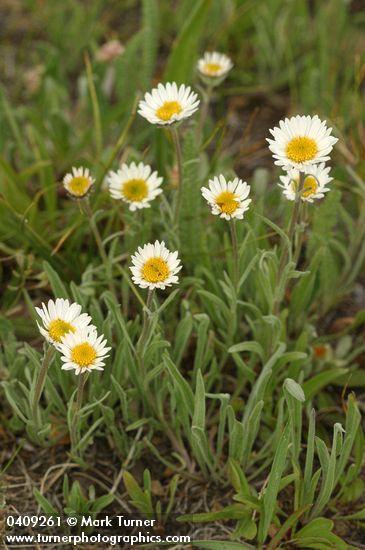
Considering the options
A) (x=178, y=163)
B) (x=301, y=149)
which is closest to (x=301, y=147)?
(x=301, y=149)

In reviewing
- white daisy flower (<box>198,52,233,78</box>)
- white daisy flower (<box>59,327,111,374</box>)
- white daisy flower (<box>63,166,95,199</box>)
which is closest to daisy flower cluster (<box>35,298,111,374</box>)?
white daisy flower (<box>59,327,111,374</box>)

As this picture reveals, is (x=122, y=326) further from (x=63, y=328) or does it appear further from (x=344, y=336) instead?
(x=344, y=336)

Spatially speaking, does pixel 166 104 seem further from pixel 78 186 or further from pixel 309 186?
pixel 309 186

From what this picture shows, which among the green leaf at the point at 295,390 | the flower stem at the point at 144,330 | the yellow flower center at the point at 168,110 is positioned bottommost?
the green leaf at the point at 295,390

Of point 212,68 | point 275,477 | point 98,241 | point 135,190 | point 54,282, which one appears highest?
point 212,68

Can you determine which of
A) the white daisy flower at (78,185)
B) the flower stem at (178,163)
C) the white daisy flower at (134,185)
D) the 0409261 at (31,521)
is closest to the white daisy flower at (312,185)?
the flower stem at (178,163)

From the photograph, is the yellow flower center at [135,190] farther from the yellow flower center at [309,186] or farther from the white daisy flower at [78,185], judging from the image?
the yellow flower center at [309,186]

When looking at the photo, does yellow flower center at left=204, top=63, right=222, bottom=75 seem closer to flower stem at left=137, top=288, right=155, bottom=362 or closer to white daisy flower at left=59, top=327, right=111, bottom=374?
flower stem at left=137, top=288, right=155, bottom=362
